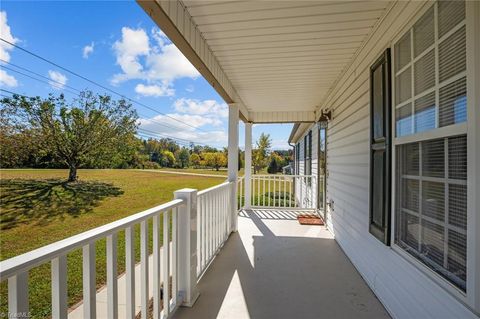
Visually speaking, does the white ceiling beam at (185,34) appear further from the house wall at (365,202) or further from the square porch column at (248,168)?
the square porch column at (248,168)

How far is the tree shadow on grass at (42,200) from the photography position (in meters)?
7.15

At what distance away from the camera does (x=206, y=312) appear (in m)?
2.14

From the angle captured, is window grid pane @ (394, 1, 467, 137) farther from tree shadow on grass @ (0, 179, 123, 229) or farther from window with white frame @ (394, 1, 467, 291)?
tree shadow on grass @ (0, 179, 123, 229)

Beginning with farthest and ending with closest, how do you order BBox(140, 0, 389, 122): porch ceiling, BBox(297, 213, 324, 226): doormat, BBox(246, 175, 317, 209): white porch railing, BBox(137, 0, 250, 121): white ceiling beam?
BBox(246, 175, 317, 209): white porch railing < BBox(297, 213, 324, 226): doormat < BBox(140, 0, 389, 122): porch ceiling < BBox(137, 0, 250, 121): white ceiling beam

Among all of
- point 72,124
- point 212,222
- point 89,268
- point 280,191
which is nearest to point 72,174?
point 72,124

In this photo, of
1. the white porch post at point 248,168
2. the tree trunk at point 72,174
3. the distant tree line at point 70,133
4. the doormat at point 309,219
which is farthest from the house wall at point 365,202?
the tree trunk at point 72,174

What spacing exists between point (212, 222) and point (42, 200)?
790cm

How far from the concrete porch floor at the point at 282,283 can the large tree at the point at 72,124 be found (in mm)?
8123

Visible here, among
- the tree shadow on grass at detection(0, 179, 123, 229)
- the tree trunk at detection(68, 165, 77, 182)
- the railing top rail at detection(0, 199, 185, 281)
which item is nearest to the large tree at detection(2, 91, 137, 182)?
the tree trunk at detection(68, 165, 77, 182)

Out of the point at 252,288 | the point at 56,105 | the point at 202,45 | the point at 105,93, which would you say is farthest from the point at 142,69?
the point at 252,288

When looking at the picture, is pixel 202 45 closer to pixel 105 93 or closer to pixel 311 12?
pixel 311 12

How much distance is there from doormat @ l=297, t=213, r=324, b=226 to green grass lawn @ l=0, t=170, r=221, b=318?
3.40 metres

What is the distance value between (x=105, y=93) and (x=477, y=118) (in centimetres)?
1513

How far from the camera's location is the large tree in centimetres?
829
